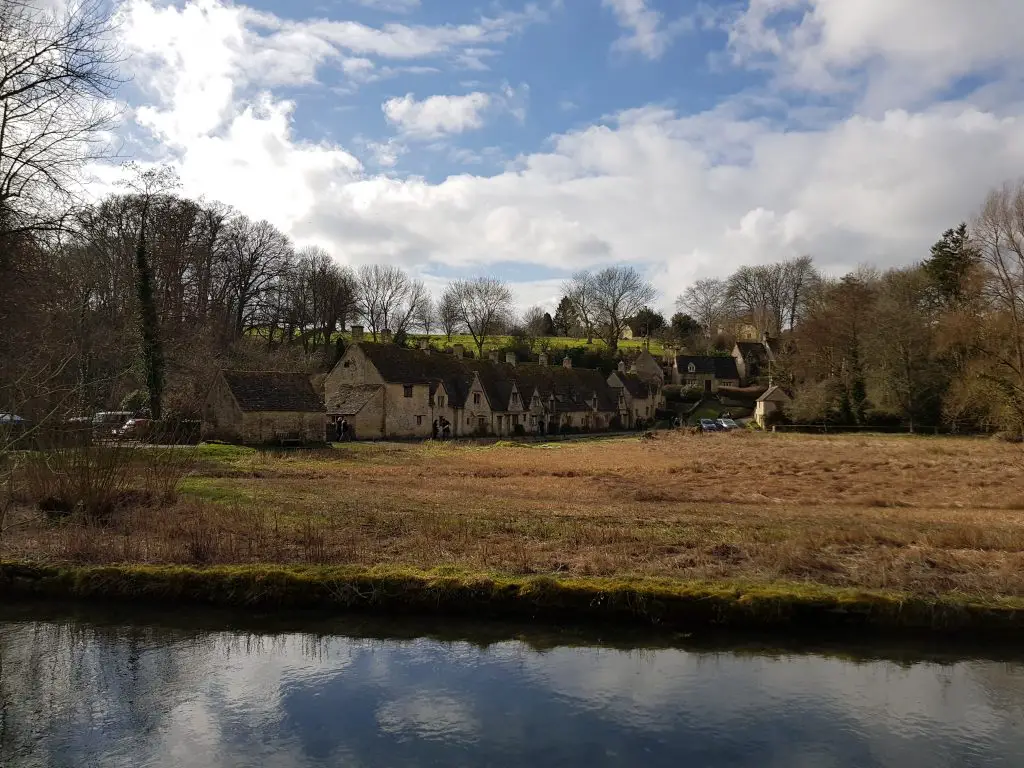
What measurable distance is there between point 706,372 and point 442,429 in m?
53.7

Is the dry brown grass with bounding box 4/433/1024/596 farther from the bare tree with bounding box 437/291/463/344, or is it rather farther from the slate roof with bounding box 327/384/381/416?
the bare tree with bounding box 437/291/463/344

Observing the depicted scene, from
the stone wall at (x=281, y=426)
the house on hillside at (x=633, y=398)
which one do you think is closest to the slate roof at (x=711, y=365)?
the house on hillside at (x=633, y=398)

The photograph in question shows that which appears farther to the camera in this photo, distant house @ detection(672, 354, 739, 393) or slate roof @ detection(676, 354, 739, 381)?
slate roof @ detection(676, 354, 739, 381)

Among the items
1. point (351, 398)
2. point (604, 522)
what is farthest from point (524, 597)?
point (351, 398)

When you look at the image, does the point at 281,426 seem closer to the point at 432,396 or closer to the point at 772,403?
the point at 432,396

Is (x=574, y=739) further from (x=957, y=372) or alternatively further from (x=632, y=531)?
(x=957, y=372)

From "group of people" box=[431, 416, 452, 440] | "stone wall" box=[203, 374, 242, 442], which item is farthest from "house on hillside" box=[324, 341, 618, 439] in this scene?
"stone wall" box=[203, 374, 242, 442]

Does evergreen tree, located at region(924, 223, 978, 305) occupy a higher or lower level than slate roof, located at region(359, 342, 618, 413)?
higher

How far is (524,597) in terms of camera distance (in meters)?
12.4

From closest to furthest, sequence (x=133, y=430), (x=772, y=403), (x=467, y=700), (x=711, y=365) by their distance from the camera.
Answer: (x=467, y=700), (x=133, y=430), (x=772, y=403), (x=711, y=365)

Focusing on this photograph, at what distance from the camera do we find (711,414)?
85375 mm

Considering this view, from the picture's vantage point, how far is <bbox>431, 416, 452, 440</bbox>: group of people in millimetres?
57500

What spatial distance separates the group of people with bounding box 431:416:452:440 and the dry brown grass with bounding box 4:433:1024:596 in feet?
78.6

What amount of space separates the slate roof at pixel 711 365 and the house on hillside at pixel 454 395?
76.8 ft
